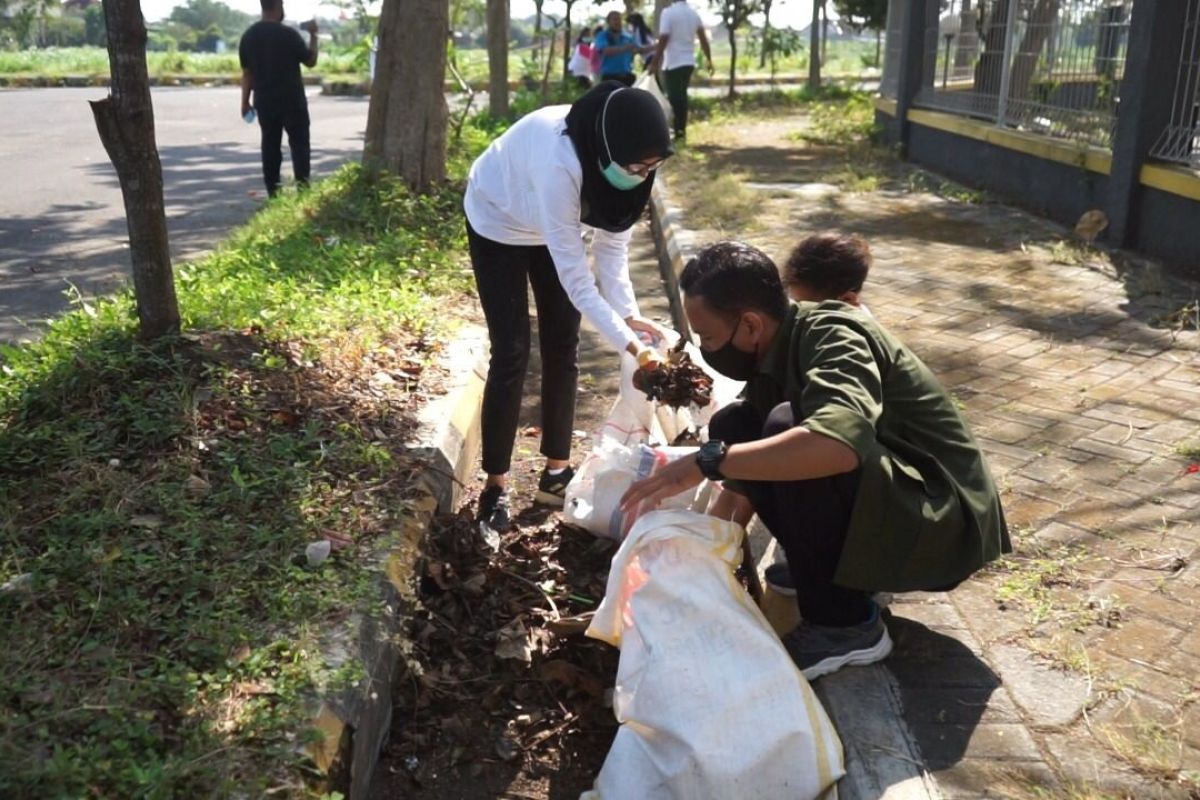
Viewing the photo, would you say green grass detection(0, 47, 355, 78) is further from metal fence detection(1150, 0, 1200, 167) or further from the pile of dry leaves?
the pile of dry leaves

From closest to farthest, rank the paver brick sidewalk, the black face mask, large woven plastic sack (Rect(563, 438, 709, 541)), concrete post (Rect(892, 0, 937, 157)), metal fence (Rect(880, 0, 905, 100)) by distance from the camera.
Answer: the paver brick sidewalk < the black face mask < large woven plastic sack (Rect(563, 438, 709, 541)) < concrete post (Rect(892, 0, 937, 157)) < metal fence (Rect(880, 0, 905, 100))

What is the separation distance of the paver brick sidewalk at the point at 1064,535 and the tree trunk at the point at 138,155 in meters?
2.83

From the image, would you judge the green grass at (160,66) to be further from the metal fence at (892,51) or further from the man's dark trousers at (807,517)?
the man's dark trousers at (807,517)

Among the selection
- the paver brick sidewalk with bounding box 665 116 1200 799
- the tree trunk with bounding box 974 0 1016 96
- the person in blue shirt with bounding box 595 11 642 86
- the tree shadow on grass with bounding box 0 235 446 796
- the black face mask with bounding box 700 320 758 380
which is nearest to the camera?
the tree shadow on grass with bounding box 0 235 446 796

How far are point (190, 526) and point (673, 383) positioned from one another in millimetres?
1474

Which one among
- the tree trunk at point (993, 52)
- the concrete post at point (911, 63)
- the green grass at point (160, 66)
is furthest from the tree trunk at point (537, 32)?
the tree trunk at point (993, 52)

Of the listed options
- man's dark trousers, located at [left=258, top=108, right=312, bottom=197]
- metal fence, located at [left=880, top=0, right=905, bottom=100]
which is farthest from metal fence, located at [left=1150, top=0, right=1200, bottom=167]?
man's dark trousers, located at [left=258, top=108, right=312, bottom=197]

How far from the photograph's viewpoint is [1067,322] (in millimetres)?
5977

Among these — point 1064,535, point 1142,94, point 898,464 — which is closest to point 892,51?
point 1142,94

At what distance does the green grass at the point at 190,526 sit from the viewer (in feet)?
7.90

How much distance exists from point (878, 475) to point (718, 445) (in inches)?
14.9

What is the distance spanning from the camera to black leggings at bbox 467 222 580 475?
3.95 m

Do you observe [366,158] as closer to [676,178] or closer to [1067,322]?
[676,178]

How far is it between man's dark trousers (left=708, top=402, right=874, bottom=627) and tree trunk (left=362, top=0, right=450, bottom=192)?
602 centimetres
